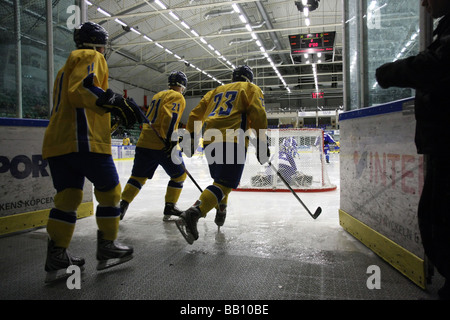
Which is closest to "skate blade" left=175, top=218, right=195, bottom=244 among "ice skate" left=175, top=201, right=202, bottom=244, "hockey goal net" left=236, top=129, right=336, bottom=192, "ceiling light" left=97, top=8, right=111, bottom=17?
"ice skate" left=175, top=201, right=202, bottom=244

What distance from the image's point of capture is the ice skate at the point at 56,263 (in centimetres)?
160

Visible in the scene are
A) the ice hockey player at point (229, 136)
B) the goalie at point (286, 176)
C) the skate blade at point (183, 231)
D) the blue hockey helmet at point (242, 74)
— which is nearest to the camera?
the skate blade at point (183, 231)

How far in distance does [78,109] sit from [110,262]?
92 centimetres

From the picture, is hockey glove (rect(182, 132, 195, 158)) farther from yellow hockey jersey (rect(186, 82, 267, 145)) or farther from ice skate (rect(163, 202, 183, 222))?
ice skate (rect(163, 202, 183, 222))

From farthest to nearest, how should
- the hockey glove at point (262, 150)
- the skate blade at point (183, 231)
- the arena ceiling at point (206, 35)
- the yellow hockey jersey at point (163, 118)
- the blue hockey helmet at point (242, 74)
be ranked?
the arena ceiling at point (206, 35) → the yellow hockey jersey at point (163, 118) → the blue hockey helmet at point (242, 74) → the hockey glove at point (262, 150) → the skate blade at point (183, 231)

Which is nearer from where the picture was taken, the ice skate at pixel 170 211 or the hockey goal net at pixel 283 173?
the ice skate at pixel 170 211

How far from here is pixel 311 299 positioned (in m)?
1.40

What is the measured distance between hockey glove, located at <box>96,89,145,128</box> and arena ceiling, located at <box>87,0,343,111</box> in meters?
9.47

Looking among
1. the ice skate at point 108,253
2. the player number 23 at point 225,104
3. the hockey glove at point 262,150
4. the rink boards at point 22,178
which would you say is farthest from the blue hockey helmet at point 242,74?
the rink boards at point 22,178

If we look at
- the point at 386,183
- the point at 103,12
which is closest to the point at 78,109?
the point at 386,183

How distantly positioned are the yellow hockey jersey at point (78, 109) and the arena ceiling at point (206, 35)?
30.9 ft

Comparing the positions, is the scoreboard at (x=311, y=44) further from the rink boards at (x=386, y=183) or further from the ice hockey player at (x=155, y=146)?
the rink boards at (x=386, y=183)

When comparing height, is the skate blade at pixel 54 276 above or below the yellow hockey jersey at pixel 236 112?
below

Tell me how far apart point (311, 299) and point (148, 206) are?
9.20ft
